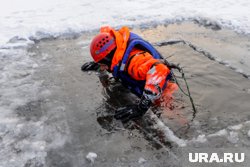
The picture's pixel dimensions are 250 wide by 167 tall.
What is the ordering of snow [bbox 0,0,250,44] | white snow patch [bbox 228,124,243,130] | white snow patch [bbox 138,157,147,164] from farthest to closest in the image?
snow [bbox 0,0,250,44]
white snow patch [bbox 228,124,243,130]
white snow patch [bbox 138,157,147,164]

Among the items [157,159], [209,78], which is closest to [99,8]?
[209,78]

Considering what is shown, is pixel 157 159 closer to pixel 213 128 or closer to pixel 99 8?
pixel 213 128

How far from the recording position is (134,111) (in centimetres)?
426

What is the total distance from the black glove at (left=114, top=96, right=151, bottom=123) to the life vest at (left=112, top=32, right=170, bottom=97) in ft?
1.55

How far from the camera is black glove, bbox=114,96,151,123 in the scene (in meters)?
4.23

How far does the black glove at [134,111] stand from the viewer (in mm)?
4234

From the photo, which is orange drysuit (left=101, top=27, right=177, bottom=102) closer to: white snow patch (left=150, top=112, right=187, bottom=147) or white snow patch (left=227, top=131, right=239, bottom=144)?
white snow patch (left=150, top=112, right=187, bottom=147)

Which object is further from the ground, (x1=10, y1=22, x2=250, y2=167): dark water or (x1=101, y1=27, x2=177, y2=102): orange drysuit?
(x1=101, y1=27, x2=177, y2=102): orange drysuit

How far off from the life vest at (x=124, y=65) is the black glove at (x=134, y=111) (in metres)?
0.47

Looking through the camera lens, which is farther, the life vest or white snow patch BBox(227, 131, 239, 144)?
the life vest

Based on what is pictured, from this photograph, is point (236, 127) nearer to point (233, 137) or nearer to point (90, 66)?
point (233, 137)

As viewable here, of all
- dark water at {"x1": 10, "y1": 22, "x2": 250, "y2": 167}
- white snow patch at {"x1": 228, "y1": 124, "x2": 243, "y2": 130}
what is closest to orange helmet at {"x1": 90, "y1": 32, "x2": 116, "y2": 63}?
dark water at {"x1": 10, "y1": 22, "x2": 250, "y2": 167}

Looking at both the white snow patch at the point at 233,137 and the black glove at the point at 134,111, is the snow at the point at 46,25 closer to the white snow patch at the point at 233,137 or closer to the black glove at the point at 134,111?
the white snow patch at the point at 233,137

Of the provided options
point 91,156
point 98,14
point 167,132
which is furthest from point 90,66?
point 98,14
